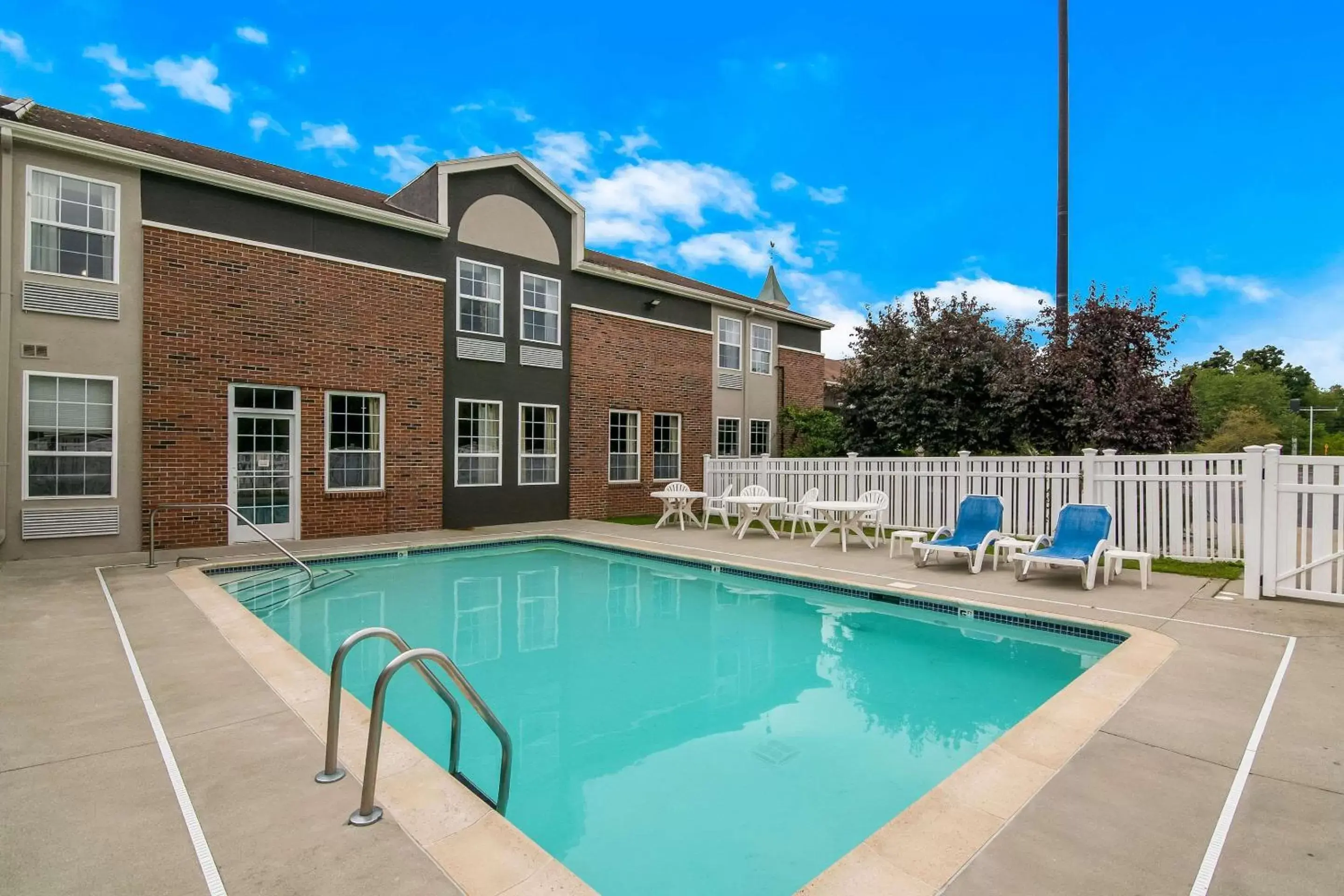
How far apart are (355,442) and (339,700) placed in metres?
10.3

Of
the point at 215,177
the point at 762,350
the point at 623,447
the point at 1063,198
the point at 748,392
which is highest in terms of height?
the point at 1063,198

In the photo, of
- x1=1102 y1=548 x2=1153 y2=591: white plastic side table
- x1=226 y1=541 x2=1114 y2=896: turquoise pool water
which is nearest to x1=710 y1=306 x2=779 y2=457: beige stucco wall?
x1=226 y1=541 x2=1114 y2=896: turquoise pool water

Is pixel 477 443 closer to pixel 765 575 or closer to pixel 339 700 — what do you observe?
pixel 765 575

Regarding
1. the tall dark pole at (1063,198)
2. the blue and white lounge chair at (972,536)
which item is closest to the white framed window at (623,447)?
the blue and white lounge chair at (972,536)

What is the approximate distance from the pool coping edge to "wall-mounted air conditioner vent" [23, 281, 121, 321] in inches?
295

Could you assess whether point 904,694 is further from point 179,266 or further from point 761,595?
point 179,266

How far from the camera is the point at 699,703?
195 inches

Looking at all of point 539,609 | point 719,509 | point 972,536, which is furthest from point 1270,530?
point 719,509

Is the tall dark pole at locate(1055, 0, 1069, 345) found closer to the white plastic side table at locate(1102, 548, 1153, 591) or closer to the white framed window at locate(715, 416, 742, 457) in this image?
the white plastic side table at locate(1102, 548, 1153, 591)

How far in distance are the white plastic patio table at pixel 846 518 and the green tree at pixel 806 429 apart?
7453 millimetres

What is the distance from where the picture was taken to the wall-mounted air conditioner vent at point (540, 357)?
1457 centimetres

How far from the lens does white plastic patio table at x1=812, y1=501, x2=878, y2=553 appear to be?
10.5 m

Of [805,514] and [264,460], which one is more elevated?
[264,460]

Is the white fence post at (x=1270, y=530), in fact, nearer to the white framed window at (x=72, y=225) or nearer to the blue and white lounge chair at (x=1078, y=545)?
the blue and white lounge chair at (x=1078, y=545)
